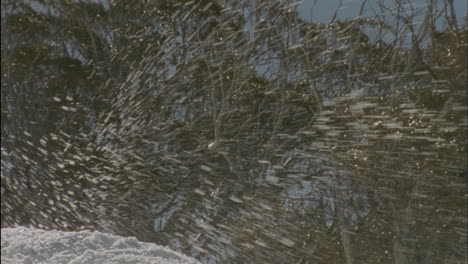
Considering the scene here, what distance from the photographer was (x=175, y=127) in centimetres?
611

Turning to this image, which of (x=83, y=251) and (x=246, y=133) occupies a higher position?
(x=246, y=133)

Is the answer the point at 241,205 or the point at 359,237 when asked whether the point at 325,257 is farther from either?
the point at 241,205

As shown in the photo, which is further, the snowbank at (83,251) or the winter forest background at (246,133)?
the winter forest background at (246,133)

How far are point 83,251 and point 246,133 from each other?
8.75ft

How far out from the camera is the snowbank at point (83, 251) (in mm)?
2805

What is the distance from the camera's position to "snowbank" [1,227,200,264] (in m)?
2.80

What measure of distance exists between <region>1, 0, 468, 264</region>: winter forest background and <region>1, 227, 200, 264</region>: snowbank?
1.85 meters

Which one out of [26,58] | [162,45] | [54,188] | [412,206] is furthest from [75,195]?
[412,206]

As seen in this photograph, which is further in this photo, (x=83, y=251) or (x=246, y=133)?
(x=246, y=133)

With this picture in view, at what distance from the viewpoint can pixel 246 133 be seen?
17.9ft

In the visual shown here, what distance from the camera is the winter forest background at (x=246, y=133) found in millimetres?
4289

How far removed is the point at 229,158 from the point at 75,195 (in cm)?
169

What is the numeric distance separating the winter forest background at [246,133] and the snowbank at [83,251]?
1854mm

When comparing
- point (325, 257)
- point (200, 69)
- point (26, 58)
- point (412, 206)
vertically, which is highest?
point (26, 58)
